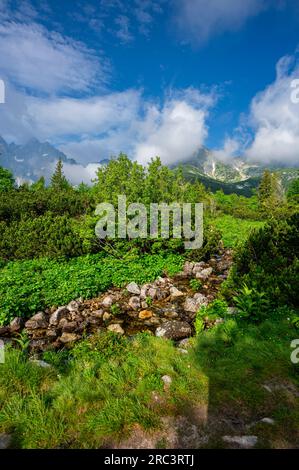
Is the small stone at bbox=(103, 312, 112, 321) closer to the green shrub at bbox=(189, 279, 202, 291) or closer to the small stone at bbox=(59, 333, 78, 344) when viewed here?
the small stone at bbox=(59, 333, 78, 344)

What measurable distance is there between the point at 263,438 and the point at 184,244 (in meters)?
12.3

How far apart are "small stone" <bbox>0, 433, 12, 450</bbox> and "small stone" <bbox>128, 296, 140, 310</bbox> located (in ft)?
21.8

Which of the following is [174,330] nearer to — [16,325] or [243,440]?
[243,440]

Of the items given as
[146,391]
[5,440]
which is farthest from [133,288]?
[5,440]

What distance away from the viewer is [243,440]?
3.79 metres

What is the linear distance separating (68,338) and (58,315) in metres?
1.46

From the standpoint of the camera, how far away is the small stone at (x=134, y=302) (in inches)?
413

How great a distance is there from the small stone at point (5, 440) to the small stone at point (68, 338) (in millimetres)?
4141

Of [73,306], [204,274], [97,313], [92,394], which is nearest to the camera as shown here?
[92,394]

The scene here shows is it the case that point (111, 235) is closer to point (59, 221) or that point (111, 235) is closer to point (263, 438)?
point (59, 221)

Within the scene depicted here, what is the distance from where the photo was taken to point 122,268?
538 inches

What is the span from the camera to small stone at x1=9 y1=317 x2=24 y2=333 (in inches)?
348

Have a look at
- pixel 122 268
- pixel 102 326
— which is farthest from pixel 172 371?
pixel 122 268

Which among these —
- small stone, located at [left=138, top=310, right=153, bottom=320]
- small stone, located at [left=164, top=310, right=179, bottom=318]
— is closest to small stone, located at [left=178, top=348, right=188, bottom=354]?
small stone, located at [left=164, top=310, right=179, bottom=318]
